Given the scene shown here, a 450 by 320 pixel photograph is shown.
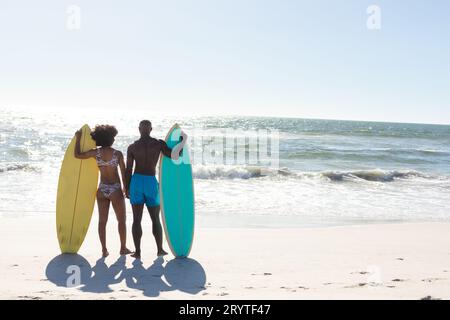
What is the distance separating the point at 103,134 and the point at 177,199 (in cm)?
102

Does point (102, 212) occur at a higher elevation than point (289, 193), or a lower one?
higher

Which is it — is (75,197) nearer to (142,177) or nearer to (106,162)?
(106,162)

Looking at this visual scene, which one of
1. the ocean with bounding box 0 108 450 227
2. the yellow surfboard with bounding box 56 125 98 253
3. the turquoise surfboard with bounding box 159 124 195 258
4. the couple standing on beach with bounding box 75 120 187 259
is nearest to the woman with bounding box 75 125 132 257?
the couple standing on beach with bounding box 75 120 187 259

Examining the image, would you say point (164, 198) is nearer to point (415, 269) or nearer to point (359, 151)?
point (415, 269)

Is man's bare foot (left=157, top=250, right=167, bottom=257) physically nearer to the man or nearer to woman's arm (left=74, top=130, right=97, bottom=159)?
the man

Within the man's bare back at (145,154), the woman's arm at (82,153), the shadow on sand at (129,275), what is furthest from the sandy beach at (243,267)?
the woman's arm at (82,153)

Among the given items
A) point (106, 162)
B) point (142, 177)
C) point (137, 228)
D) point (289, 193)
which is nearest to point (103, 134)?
point (106, 162)

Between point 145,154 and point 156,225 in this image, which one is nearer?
point 145,154

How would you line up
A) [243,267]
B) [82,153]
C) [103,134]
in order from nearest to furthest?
[243,267], [103,134], [82,153]

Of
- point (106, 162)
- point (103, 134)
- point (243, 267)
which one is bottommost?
point (243, 267)

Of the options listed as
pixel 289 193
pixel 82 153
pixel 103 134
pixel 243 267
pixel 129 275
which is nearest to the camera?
pixel 129 275

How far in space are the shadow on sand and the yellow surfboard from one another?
24cm

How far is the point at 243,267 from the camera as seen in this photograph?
4.52 m

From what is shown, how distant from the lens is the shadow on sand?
380 cm
